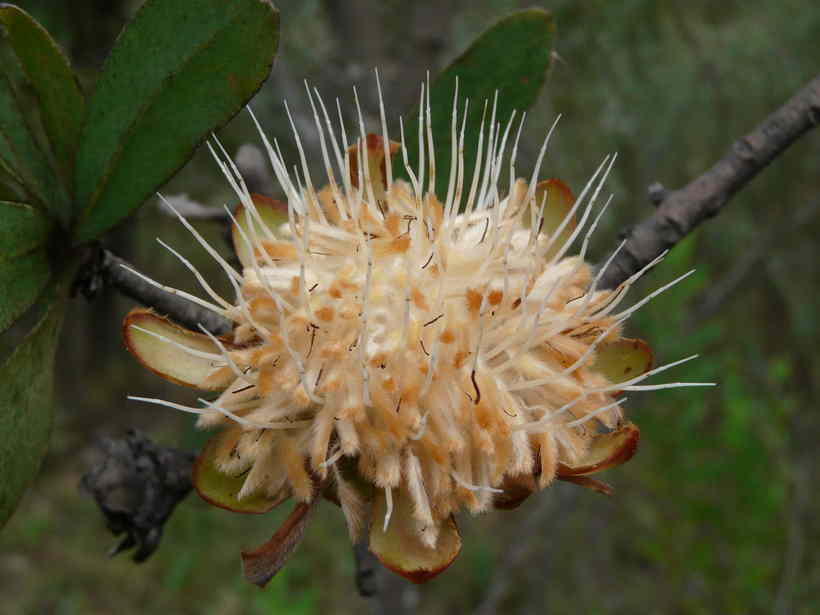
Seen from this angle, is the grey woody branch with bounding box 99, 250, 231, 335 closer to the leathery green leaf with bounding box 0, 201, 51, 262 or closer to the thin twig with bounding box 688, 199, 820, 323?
the leathery green leaf with bounding box 0, 201, 51, 262

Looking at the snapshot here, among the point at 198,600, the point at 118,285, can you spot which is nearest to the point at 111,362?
the point at 198,600

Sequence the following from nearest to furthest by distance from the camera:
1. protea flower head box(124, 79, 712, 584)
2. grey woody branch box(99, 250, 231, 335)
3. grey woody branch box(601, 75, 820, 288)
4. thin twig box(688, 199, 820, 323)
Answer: protea flower head box(124, 79, 712, 584) → grey woody branch box(99, 250, 231, 335) → grey woody branch box(601, 75, 820, 288) → thin twig box(688, 199, 820, 323)

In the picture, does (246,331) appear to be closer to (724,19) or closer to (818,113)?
(818,113)

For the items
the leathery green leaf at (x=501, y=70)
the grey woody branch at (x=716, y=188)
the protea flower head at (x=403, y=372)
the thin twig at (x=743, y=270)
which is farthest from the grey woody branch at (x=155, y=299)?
the thin twig at (x=743, y=270)

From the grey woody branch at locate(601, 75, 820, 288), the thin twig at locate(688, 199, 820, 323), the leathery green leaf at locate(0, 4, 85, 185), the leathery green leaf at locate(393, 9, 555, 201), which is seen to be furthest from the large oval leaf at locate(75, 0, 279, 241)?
the thin twig at locate(688, 199, 820, 323)

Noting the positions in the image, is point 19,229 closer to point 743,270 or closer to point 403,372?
point 403,372
